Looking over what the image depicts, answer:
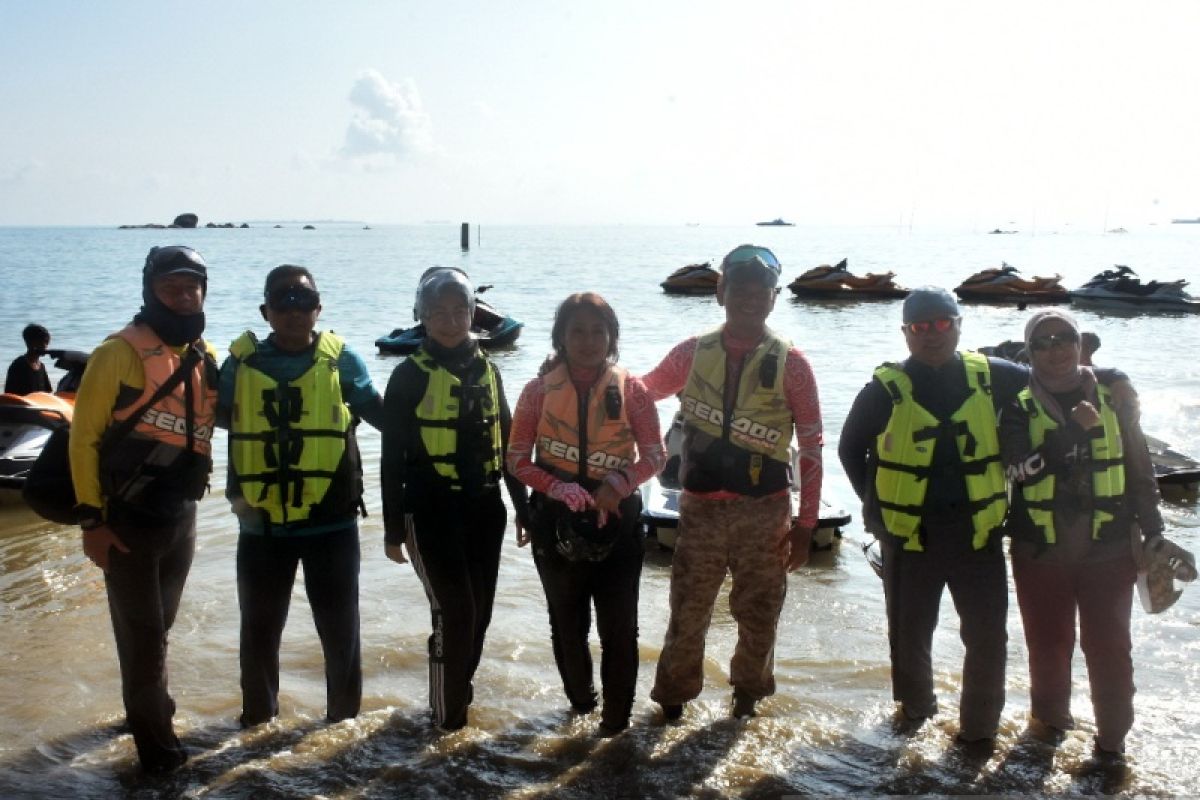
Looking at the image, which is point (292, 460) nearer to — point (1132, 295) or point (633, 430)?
point (633, 430)

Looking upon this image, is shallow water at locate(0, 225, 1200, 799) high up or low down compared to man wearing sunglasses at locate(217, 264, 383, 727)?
down

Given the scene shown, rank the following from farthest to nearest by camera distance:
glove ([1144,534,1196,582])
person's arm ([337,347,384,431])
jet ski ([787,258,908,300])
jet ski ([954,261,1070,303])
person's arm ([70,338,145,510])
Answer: jet ski ([787,258,908,300]) < jet ski ([954,261,1070,303]) < person's arm ([337,347,384,431]) < glove ([1144,534,1196,582]) < person's arm ([70,338,145,510])

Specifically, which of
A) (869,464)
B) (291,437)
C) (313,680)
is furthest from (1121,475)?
(313,680)

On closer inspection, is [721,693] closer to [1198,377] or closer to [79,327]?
[1198,377]

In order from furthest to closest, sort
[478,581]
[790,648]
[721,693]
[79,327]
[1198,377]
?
[79,327], [1198,377], [790,648], [721,693], [478,581]

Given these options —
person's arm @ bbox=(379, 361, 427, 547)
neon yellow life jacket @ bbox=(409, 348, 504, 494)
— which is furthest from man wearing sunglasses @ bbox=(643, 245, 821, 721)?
person's arm @ bbox=(379, 361, 427, 547)

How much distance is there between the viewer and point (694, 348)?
473 cm

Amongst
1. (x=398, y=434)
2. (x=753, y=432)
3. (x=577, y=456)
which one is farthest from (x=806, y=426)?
(x=398, y=434)

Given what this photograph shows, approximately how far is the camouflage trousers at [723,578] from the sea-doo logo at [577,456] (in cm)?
42

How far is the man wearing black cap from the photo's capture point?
3996mm

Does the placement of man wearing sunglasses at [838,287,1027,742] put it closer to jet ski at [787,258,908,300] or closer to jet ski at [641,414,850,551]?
jet ski at [641,414,850,551]

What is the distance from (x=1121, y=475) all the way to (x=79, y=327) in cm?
3608

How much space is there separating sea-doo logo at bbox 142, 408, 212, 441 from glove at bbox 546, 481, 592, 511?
1.47 m

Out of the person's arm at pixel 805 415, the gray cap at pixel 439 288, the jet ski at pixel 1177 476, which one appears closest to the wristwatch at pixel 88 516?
the gray cap at pixel 439 288
